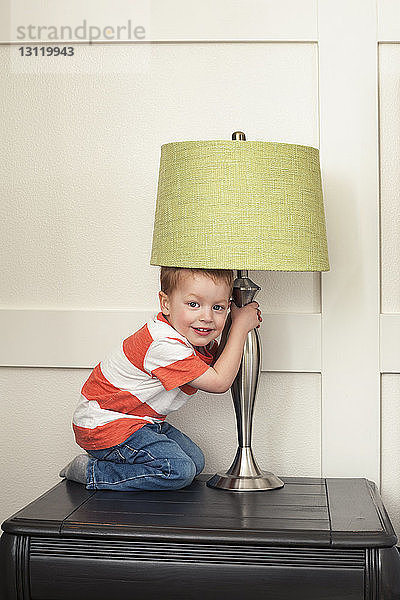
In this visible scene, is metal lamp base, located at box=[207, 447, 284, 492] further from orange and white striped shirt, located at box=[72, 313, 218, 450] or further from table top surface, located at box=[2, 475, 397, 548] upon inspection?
orange and white striped shirt, located at box=[72, 313, 218, 450]

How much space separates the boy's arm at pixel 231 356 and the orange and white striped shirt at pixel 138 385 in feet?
0.09

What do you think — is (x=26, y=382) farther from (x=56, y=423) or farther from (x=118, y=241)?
(x=118, y=241)

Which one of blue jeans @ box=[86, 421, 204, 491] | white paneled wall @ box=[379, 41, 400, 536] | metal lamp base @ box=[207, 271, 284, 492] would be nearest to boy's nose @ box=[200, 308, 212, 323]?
metal lamp base @ box=[207, 271, 284, 492]

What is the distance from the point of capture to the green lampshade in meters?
1.61

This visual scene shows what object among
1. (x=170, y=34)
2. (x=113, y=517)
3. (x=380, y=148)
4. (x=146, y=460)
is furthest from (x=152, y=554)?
(x=170, y=34)

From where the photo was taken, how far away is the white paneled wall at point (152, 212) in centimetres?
203

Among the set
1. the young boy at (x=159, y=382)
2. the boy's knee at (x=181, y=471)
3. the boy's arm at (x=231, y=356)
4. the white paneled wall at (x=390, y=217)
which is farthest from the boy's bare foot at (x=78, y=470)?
the white paneled wall at (x=390, y=217)

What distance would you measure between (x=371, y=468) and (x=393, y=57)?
102 centimetres

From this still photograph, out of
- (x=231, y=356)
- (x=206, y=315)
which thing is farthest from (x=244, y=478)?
(x=206, y=315)

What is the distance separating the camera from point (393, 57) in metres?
2.03

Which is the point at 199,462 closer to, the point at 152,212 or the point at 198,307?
the point at 198,307

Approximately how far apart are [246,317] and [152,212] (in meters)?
0.44

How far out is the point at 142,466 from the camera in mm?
1768

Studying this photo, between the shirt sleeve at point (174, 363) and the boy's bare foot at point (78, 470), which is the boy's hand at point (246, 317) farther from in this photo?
the boy's bare foot at point (78, 470)
